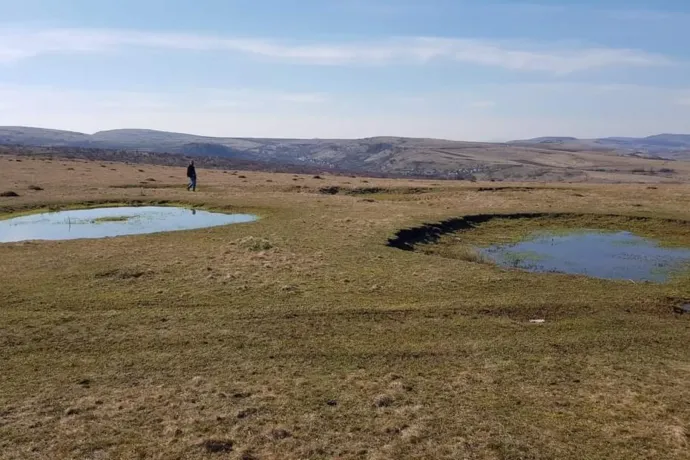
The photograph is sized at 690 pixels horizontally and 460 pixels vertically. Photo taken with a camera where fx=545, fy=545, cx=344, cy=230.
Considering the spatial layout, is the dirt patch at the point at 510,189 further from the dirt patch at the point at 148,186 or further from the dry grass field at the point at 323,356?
the dry grass field at the point at 323,356

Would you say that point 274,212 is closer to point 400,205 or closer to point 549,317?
point 400,205

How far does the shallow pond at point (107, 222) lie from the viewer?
96.0 feet

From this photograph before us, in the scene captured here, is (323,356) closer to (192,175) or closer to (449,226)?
(449,226)

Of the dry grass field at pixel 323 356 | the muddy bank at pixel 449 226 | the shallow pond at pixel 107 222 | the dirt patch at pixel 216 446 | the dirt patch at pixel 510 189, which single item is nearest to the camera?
the dirt patch at pixel 216 446

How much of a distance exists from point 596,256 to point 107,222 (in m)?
27.8

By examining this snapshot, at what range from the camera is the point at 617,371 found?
43.3 feet

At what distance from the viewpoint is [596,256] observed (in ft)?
90.5

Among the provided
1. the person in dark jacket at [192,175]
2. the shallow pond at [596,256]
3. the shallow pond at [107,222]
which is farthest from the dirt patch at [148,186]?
the shallow pond at [596,256]

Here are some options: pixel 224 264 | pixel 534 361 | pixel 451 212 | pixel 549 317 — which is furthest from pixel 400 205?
pixel 534 361

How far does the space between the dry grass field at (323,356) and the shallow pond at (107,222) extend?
3928mm

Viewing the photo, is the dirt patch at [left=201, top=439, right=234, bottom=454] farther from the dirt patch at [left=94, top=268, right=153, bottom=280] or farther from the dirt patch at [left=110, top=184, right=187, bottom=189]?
the dirt patch at [left=110, top=184, right=187, bottom=189]

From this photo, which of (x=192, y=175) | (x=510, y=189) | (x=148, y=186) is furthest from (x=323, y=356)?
(x=510, y=189)

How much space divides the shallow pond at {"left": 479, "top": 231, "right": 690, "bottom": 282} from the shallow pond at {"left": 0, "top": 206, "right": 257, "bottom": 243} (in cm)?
1667

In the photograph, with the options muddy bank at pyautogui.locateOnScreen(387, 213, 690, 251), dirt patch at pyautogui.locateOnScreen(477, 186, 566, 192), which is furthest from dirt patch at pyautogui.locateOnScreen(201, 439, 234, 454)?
dirt patch at pyautogui.locateOnScreen(477, 186, 566, 192)
